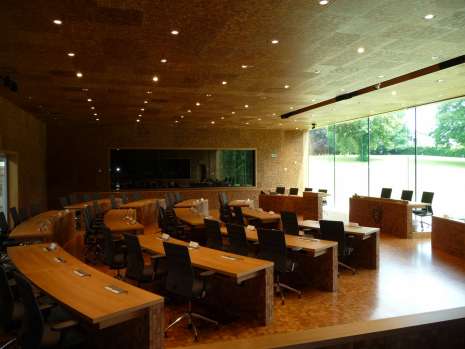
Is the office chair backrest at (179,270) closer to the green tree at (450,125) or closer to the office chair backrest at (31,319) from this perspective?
the office chair backrest at (31,319)

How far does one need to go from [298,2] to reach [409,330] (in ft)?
13.2

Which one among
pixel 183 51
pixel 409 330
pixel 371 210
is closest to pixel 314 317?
pixel 409 330

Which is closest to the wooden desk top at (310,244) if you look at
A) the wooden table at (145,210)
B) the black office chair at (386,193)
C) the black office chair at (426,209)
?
the wooden table at (145,210)

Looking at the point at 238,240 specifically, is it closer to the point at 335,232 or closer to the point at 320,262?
the point at 320,262

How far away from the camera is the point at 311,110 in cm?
1376

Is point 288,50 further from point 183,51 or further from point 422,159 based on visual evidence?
point 422,159

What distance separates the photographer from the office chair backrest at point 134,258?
16.5 feet

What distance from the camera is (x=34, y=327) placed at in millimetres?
2979

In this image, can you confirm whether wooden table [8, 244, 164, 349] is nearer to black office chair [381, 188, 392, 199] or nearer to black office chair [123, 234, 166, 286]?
A: black office chair [123, 234, 166, 286]

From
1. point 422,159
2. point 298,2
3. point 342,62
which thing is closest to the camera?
point 298,2

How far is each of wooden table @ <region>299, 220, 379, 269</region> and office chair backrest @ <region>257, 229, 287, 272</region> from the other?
6.26ft

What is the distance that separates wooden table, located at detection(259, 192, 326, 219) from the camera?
14.4 meters

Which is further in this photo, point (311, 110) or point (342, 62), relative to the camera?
point (311, 110)

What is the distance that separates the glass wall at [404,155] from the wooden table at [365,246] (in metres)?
6.39
